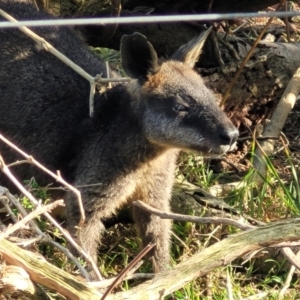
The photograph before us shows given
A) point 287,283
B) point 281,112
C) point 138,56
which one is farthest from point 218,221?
point 281,112

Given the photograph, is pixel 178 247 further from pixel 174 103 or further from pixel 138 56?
pixel 138 56

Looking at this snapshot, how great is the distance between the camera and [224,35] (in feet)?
20.8

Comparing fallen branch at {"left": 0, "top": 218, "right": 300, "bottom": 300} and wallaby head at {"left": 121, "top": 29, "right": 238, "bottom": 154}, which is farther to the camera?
wallaby head at {"left": 121, "top": 29, "right": 238, "bottom": 154}

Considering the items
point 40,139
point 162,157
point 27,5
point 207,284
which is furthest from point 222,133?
point 27,5

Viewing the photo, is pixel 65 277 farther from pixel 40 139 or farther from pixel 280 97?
pixel 280 97

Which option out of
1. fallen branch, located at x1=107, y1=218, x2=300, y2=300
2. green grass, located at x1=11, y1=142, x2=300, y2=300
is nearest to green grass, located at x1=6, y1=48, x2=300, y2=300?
green grass, located at x1=11, y1=142, x2=300, y2=300

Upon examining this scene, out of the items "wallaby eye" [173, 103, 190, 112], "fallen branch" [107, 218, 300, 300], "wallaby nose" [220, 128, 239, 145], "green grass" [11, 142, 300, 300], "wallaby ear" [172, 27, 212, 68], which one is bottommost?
"green grass" [11, 142, 300, 300]

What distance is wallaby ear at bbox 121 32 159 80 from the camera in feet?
14.4

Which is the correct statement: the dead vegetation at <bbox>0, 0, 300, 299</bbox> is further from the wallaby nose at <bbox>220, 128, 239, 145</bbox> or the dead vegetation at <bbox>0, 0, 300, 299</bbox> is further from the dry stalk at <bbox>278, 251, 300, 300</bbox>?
the wallaby nose at <bbox>220, 128, 239, 145</bbox>

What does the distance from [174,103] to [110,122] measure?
48 centimetres

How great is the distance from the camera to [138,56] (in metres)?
4.54

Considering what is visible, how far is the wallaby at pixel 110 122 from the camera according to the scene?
4.52 m

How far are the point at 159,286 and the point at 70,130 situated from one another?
1786 millimetres

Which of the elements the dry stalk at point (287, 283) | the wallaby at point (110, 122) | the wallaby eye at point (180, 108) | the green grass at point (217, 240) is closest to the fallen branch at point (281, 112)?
the green grass at point (217, 240)
